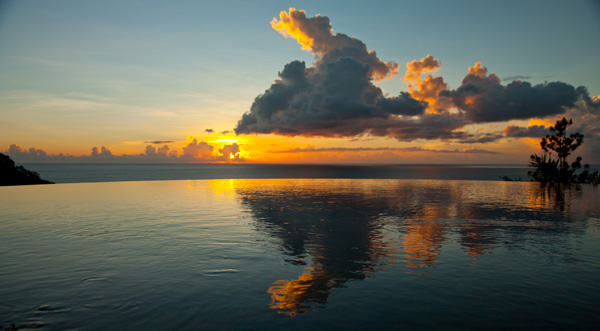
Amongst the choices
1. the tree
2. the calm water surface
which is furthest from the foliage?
the tree

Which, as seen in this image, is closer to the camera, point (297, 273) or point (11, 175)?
point (297, 273)

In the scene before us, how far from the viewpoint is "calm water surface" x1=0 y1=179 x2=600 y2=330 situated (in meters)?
8.24

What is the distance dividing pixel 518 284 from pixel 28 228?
22189mm

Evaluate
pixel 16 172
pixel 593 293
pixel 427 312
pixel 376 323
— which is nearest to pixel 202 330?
pixel 376 323

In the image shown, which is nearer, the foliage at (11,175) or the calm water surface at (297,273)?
the calm water surface at (297,273)

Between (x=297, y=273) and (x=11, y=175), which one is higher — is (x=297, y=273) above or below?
below

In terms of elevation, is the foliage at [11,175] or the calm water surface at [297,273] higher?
the foliage at [11,175]

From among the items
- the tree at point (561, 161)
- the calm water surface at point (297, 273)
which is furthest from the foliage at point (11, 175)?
the tree at point (561, 161)

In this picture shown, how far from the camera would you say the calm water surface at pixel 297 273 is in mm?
8242

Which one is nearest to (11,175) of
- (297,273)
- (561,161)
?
(297,273)

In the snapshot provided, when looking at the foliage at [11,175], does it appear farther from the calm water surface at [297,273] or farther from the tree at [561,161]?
the tree at [561,161]

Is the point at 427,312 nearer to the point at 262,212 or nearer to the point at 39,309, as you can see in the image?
the point at 39,309

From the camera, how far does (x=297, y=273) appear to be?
11.4m

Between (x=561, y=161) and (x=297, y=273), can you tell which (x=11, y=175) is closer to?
(x=297, y=273)
